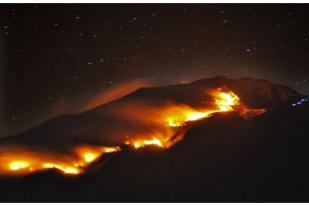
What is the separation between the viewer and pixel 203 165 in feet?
7.23

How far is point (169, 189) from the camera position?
219cm

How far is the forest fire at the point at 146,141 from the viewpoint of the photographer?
2.26m

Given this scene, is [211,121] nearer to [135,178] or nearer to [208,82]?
[208,82]

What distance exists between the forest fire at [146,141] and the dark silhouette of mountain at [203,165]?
0.15 feet

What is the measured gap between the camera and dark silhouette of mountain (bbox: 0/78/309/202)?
2162 millimetres

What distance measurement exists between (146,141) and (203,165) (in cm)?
40

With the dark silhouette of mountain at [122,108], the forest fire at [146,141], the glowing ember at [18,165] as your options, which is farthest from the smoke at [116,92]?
the glowing ember at [18,165]

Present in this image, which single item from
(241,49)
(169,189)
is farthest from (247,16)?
(169,189)

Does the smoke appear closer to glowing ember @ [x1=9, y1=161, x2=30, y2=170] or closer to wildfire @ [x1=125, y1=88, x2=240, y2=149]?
wildfire @ [x1=125, y1=88, x2=240, y2=149]

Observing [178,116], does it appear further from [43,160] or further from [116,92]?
[43,160]

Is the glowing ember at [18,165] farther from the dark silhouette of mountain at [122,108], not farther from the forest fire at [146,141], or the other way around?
the dark silhouette of mountain at [122,108]

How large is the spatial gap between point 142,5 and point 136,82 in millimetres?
490

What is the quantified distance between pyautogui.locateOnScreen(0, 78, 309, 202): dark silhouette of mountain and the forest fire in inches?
1.8

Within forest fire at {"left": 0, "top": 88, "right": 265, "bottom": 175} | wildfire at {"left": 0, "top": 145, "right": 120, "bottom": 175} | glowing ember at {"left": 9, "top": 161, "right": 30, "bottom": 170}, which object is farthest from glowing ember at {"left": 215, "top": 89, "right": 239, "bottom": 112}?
glowing ember at {"left": 9, "top": 161, "right": 30, "bottom": 170}
